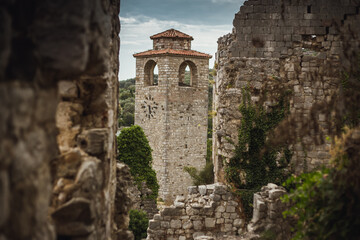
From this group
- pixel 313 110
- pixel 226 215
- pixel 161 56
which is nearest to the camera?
pixel 313 110

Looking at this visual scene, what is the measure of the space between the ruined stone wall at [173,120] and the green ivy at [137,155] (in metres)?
7.45

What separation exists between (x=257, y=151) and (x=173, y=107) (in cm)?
1826

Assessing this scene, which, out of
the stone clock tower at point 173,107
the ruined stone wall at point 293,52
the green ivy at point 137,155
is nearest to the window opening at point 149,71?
the stone clock tower at point 173,107

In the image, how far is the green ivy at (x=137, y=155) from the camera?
17031 mm

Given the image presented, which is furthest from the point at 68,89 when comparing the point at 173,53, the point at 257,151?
the point at 173,53

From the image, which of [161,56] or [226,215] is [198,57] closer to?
[161,56]

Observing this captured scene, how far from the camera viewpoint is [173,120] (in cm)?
2527

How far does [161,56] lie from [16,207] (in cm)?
2378

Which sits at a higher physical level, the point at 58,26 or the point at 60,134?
the point at 58,26

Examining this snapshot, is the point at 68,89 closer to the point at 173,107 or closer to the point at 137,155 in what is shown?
Result: the point at 137,155

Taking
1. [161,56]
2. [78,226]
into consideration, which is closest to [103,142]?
[78,226]

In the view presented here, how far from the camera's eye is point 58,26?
1.84 metres

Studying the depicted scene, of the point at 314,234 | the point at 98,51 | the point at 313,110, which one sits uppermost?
the point at 98,51

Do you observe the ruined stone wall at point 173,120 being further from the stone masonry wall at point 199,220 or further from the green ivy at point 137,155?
the stone masonry wall at point 199,220
